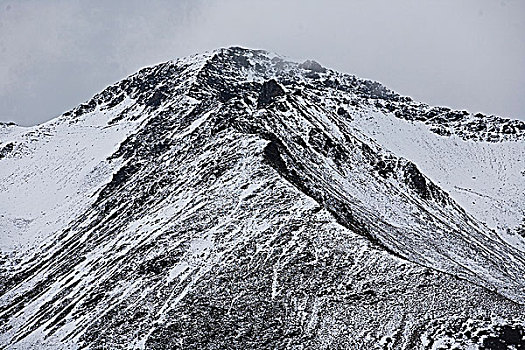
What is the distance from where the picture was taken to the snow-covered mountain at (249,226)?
35875 millimetres

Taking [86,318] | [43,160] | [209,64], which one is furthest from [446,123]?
[86,318]

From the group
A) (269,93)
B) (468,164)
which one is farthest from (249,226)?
(468,164)

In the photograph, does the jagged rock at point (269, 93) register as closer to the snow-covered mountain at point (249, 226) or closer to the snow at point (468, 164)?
the snow-covered mountain at point (249, 226)

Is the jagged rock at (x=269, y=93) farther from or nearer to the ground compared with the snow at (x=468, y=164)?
nearer to the ground

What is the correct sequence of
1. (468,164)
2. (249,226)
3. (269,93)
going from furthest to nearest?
(468,164) → (269,93) → (249,226)

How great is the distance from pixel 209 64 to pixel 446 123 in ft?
207

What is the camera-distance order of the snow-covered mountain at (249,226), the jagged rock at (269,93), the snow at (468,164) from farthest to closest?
the jagged rock at (269,93) → the snow at (468,164) → the snow-covered mountain at (249,226)

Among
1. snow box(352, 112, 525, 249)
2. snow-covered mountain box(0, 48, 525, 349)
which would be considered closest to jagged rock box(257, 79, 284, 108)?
snow-covered mountain box(0, 48, 525, 349)

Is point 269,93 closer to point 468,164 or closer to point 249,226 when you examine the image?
point 468,164

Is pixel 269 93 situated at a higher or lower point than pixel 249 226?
higher

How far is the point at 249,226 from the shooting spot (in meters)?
46.8

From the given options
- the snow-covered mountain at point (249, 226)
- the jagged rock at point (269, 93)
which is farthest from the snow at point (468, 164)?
the jagged rock at point (269, 93)

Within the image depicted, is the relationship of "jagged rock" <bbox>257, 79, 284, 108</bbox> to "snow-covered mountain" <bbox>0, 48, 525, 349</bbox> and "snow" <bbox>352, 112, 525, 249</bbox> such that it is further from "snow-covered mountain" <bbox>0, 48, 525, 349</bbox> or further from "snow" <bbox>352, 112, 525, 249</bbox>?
"snow" <bbox>352, 112, 525, 249</bbox>

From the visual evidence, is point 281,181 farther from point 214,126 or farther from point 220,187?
point 214,126
